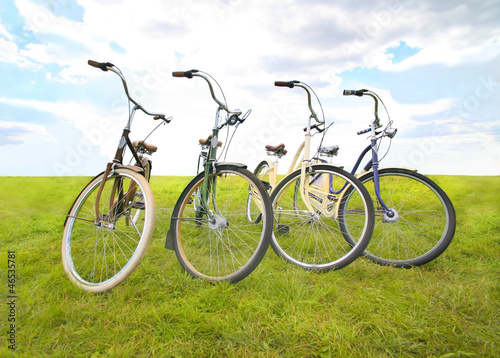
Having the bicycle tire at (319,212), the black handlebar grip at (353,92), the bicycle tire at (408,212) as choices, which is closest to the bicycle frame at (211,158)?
the bicycle tire at (319,212)

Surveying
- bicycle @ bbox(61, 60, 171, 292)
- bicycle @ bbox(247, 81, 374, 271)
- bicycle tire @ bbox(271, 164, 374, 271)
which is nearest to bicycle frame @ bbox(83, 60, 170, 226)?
bicycle @ bbox(61, 60, 171, 292)

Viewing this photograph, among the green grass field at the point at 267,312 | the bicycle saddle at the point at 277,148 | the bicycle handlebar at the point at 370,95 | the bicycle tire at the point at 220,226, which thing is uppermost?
the bicycle handlebar at the point at 370,95

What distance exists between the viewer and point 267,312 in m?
1.99

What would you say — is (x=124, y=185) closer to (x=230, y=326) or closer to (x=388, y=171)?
(x=230, y=326)

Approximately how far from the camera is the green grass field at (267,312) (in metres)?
1.68

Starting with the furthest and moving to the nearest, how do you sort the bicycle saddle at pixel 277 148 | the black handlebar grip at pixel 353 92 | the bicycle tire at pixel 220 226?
the bicycle saddle at pixel 277 148, the black handlebar grip at pixel 353 92, the bicycle tire at pixel 220 226

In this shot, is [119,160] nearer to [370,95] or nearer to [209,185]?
[209,185]

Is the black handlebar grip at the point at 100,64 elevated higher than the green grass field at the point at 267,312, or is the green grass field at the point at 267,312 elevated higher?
the black handlebar grip at the point at 100,64

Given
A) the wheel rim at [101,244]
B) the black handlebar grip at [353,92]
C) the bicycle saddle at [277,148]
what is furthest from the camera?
the bicycle saddle at [277,148]

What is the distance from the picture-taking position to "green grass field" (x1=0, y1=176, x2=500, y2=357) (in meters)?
1.68

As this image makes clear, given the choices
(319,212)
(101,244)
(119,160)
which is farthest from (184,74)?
(101,244)

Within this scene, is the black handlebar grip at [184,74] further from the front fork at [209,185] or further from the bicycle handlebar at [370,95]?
the bicycle handlebar at [370,95]

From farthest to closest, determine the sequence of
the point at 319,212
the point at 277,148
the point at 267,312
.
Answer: the point at 277,148, the point at 319,212, the point at 267,312

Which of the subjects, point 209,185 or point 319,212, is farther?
point 319,212
